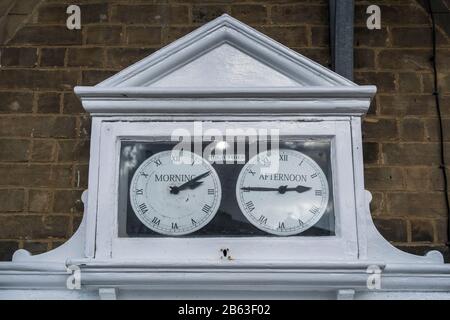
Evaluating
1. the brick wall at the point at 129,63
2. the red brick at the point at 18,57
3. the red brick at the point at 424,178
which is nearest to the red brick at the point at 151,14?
the brick wall at the point at 129,63

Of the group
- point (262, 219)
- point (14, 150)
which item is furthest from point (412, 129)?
point (14, 150)

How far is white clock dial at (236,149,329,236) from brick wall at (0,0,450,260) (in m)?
0.51

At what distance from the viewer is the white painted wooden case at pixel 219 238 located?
2.24m

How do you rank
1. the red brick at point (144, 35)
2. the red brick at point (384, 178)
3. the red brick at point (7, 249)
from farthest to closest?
the red brick at point (144, 35) → the red brick at point (384, 178) → the red brick at point (7, 249)

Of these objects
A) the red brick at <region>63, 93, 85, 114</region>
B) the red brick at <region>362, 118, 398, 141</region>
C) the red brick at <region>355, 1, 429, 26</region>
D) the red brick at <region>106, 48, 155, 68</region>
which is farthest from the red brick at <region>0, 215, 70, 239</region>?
the red brick at <region>355, 1, 429, 26</region>

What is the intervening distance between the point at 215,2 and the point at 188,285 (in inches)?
48.8

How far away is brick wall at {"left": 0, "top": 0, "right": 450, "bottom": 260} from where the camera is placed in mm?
2754

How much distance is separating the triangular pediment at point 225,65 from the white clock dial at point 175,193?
0.25m

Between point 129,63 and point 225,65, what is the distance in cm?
61

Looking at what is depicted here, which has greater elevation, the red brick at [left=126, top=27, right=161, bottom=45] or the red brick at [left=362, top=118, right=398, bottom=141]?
the red brick at [left=126, top=27, right=161, bottom=45]

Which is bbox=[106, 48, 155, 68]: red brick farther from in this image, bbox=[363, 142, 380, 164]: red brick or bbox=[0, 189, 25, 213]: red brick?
bbox=[363, 142, 380, 164]: red brick

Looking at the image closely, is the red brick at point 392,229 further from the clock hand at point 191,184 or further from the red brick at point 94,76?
the red brick at point 94,76

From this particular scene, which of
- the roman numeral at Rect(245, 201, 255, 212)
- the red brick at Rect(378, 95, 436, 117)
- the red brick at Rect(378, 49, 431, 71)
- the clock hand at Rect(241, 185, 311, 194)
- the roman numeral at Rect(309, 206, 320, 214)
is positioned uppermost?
the red brick at Rect(378, 49, 431, 71)

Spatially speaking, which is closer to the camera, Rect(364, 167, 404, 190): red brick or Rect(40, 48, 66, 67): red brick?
Rect(364, 167, 404, 190): red brick
